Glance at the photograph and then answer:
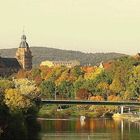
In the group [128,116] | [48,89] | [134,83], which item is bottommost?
[128,116]

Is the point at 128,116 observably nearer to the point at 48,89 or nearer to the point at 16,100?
the point at 48,89

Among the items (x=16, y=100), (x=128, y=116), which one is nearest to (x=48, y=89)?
(x=128, y=116)

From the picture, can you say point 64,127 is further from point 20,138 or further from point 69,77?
point 69,77

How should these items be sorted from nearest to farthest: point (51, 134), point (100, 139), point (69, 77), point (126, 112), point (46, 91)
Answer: point (100, 139) < point (51, 134) < point (126, 112) < point (46, 91) < point (69, 77)

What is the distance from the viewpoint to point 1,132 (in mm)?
57469

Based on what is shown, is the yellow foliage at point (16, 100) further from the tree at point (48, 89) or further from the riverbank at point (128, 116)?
the tree at point (48, 89)

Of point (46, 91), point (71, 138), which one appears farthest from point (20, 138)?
point (46, 91)

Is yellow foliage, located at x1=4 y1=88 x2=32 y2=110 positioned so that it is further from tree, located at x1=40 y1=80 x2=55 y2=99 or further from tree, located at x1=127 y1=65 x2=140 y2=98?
tree, located at x1=40 y1=80 x2=55 y2=99

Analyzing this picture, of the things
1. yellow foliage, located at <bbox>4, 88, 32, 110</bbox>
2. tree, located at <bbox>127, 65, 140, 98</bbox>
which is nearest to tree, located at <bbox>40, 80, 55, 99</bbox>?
tree, located at <bbox>127, 65, 140, 98</bbox>

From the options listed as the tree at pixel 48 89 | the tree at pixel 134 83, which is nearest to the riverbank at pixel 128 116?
the tree at pixel 134 83

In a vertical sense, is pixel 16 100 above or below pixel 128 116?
above

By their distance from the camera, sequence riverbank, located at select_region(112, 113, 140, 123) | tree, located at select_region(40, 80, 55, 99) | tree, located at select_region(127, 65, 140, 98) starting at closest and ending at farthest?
riverbank, located at select_region(112, 113, 140, 123) < tree, located at select_region(127, 65, 140, 98) < tree, located at select_region(40, 80, 55, 99)

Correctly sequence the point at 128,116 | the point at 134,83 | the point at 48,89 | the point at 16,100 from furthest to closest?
1. the point at 48,89
2. the point at 134,83
3. the point at 128,116
4. the point at 16,100

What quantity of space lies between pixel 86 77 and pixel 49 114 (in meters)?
30.4
